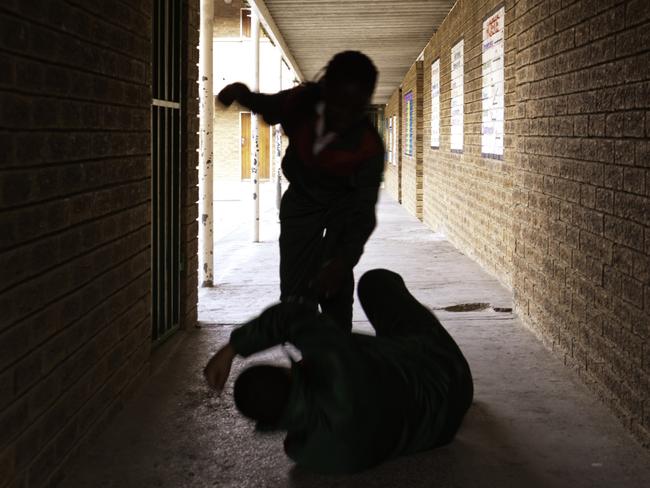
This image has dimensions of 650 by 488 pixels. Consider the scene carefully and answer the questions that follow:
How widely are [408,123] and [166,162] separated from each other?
1324cm

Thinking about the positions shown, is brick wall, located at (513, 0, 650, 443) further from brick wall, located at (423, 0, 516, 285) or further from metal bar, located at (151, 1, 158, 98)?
metal bar, located at (151, 1, 158, 98)

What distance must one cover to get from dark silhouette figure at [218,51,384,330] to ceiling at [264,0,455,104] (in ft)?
16.7

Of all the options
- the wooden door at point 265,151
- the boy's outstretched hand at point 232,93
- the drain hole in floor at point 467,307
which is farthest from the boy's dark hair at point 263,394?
the wooden door at point 265,151

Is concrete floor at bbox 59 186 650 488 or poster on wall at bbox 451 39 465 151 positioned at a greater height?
poster on wall at bbox 451 39 465 151

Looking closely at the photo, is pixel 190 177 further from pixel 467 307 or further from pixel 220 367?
pixel 220 367

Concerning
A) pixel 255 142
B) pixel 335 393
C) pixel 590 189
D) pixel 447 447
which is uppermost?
pixel 255 142

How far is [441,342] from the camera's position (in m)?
3.44

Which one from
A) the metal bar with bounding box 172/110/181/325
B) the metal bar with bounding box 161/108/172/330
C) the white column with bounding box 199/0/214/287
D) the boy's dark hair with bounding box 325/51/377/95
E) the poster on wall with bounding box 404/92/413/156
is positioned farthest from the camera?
the poster on wall with bounding box 404/92/413/156

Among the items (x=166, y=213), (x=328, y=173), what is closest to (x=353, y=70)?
(x=328, y=173)

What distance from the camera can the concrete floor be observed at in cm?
321

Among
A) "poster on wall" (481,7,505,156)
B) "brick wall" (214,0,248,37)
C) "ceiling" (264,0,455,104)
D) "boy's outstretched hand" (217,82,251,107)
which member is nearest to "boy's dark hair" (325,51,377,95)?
"boy's outstretched hand" (217,82,251,107)

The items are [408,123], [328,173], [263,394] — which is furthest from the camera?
[408,123]

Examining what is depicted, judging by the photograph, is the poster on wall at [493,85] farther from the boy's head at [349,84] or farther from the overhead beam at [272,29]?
the boy's head at [349,84]

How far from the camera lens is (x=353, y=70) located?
333cm
